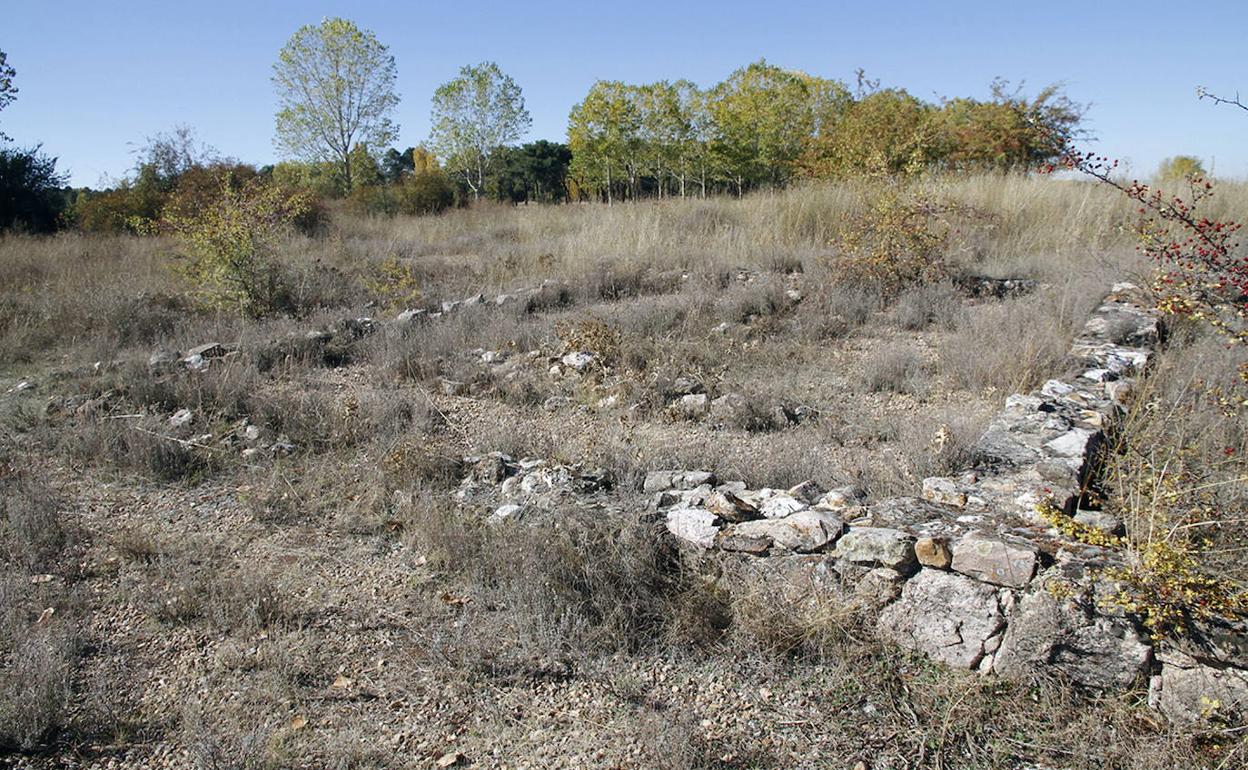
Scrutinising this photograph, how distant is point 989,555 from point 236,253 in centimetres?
807

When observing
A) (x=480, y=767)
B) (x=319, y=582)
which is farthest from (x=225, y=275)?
(x=480, y=767)

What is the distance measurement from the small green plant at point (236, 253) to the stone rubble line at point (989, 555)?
6.44 m

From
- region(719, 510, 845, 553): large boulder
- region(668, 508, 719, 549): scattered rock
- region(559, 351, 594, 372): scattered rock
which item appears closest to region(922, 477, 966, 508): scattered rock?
region(719, 510, 845, 553): large boulder

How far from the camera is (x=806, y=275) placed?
28.3 feet

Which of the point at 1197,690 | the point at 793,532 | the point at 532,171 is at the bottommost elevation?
the point at 1197,690

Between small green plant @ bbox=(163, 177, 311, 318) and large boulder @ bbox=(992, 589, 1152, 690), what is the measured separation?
820 cm

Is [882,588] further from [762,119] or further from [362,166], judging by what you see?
[362,166]

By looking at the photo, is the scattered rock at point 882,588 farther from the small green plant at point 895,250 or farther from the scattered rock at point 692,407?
the small green plant at point 895,250

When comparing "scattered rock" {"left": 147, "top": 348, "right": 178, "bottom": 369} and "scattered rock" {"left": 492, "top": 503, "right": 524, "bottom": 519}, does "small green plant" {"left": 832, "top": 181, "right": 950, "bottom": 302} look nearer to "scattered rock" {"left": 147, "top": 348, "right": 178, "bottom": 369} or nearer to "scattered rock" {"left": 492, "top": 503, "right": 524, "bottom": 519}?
"scattered rock" {"left": 492, "top": 503, "right": 524, "bottom": 519}

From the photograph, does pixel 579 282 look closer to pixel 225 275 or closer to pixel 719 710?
pixel 225 275

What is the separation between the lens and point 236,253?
813cm

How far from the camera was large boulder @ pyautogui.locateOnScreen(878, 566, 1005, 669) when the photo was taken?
255cm

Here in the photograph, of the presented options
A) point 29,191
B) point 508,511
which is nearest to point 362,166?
point 29,191

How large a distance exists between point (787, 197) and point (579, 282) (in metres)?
4.54
